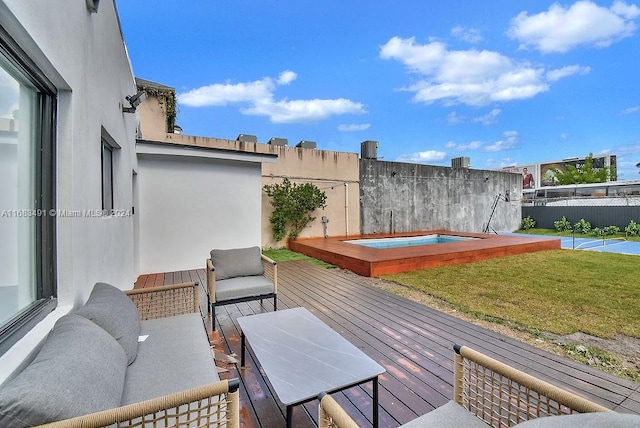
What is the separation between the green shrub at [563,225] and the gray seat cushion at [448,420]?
18.2m

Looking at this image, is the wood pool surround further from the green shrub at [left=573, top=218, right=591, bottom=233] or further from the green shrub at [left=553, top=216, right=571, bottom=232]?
the green shrub at [left=553, top=216, right=571, bottom=232]

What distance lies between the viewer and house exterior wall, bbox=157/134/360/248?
30.8 feet

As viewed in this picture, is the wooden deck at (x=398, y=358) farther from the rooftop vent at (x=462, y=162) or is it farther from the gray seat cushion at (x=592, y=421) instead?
the rooftop vent at (x=462, y=162)

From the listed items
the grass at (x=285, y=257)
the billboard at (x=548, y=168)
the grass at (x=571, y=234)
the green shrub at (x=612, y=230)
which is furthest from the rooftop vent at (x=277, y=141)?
the billboard at (x=548, y=168)

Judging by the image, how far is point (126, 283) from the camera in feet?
12.5

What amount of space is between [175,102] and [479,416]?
10.6m

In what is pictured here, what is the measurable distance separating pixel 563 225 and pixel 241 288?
18.0 meters

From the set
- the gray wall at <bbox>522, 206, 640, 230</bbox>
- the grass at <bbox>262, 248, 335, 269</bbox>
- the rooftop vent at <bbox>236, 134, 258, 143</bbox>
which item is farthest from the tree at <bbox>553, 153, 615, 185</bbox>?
the rooftop vent at <bbox>236, 134, 258, 143</bbox>

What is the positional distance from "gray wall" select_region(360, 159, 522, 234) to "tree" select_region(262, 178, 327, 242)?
2.36 m

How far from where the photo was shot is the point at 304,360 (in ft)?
6.00

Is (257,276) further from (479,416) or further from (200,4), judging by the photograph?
(200,4)

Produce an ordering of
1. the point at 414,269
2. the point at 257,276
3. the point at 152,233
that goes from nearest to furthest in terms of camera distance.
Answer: the point at 257,276
the point at 152,233
the point at 414,269

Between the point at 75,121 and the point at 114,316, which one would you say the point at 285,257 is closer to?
the point at 114,316

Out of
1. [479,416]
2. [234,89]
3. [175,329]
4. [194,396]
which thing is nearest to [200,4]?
[175,329]
